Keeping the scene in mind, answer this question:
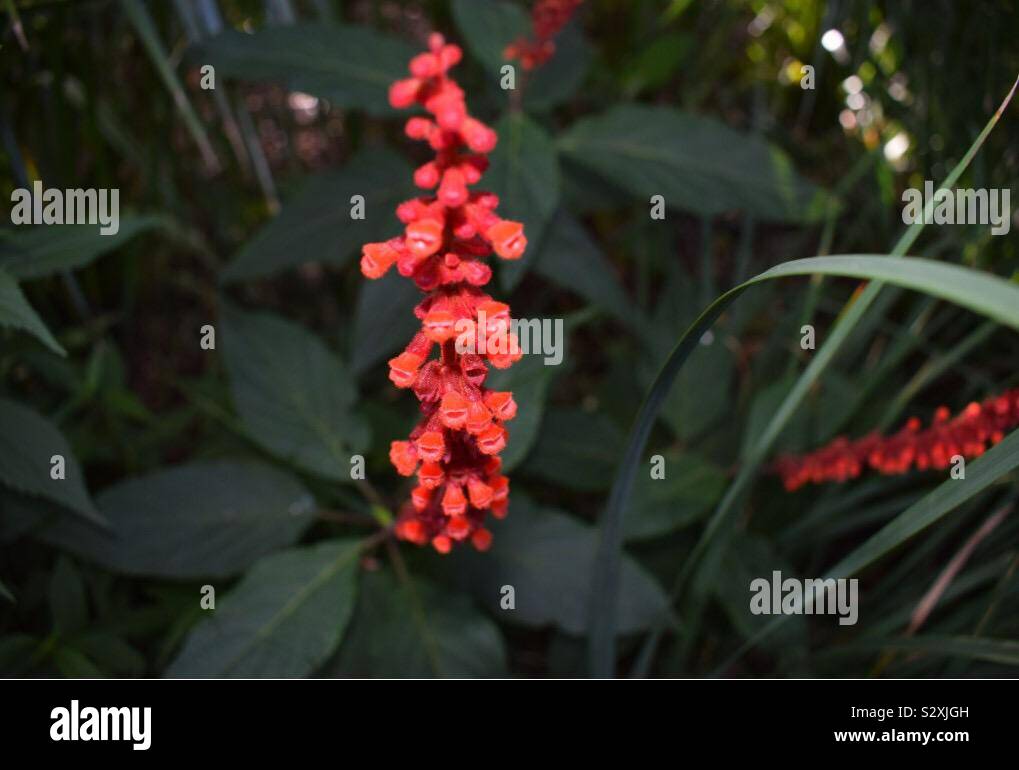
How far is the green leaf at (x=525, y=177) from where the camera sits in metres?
1.27

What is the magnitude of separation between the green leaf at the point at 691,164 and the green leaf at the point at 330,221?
336 millimetres

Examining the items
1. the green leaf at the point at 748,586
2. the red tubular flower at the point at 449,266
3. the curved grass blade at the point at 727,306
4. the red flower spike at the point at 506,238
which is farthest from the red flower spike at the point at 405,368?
the green leaf at the point at 748,586

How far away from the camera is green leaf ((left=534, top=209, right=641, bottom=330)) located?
1.41 metres

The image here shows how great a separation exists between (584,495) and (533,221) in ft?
2.38

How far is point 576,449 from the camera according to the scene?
1.46 meters

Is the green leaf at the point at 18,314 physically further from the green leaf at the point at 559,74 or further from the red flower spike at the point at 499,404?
→ the green leaf at the point at 559,74

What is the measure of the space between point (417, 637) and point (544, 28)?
3.22 feet

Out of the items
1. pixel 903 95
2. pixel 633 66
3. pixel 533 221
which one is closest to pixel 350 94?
pixel 533 221

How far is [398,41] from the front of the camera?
4.71ft

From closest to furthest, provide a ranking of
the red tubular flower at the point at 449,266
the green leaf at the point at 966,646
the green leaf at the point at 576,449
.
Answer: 1. the red tubular flower at the point at 449,266
2. the green leaf at the point at 966,646
3. the green leaf at the point at 576,449

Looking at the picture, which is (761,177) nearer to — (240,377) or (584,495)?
(584,495)

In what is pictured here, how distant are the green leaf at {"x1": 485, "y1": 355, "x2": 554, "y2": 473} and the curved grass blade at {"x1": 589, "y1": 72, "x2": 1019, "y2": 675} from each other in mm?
210

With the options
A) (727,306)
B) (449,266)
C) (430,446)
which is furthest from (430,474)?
(727,306)

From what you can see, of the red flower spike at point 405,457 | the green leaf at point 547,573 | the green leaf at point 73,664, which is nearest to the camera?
the red flower spike at point 405,457
